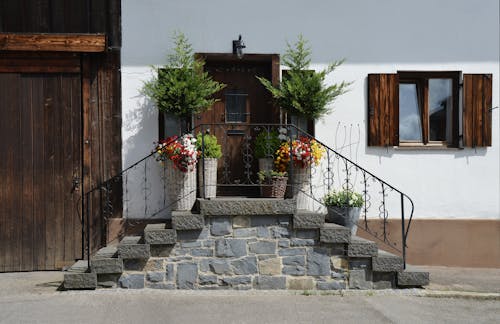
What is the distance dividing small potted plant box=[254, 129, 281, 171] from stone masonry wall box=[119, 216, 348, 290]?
3.08 ft

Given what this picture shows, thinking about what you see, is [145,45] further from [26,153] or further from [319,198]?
[319,198]

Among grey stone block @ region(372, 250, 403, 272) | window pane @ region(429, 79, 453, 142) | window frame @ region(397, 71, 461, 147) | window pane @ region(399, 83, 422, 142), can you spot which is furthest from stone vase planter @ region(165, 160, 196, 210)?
window pane @ region(429, 79, 453, 142)

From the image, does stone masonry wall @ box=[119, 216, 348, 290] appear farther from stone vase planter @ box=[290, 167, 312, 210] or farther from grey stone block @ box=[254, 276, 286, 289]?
stone vase planter @ box=[290, 167, 312, 210]

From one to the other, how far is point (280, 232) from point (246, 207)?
53 centimetres

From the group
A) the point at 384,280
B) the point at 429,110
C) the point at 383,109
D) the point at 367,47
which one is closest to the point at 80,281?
the point at 384,280

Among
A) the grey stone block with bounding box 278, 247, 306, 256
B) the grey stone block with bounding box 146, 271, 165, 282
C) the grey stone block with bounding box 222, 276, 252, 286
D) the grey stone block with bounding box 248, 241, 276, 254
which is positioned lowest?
the grey stone block with bounding box 222, 276, 252, 286

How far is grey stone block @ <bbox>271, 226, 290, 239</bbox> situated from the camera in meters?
6.76

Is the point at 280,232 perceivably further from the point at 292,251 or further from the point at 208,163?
the point at 208,163

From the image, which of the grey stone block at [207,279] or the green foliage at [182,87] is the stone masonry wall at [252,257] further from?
the green foliage at [182,87]

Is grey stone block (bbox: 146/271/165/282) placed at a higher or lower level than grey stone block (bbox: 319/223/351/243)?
lower

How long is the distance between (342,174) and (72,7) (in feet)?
14.8

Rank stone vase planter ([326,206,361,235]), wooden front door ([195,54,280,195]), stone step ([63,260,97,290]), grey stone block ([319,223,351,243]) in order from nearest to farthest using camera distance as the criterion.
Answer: stone step ([63,260,97,290]), grey stone block ([319,223,351,243]), stone vase planter ([326,206,361,235]), wooden front door ([195,54,280,195])

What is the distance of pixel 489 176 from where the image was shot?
827 centimetres

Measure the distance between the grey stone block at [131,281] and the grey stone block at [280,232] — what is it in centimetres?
169
